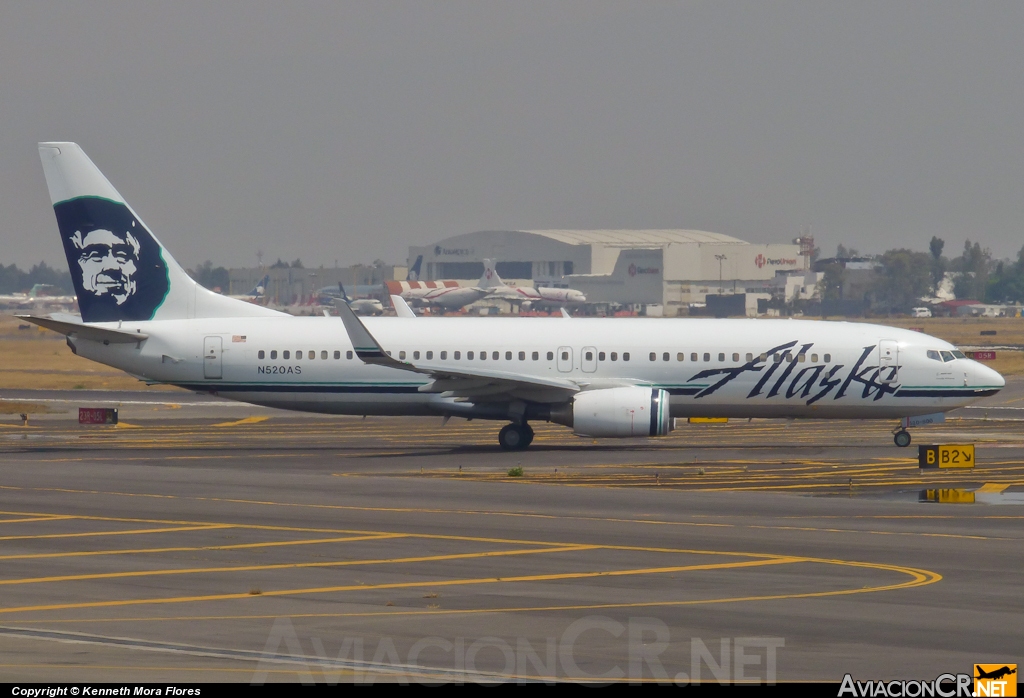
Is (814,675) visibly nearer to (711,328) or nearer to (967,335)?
(711,328)

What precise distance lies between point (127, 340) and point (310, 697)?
1285 inches

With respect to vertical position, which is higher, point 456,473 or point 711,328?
point 711,328

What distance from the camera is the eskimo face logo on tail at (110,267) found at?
1724 inches

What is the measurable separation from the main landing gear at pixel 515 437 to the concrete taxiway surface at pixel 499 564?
0.90 metres

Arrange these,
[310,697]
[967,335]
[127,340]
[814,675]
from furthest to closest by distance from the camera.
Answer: [967,335], [127,340], [814,675], [310,697]

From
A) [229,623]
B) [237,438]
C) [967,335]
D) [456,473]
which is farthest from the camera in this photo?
[967,335]

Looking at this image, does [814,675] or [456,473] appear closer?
[814,675]

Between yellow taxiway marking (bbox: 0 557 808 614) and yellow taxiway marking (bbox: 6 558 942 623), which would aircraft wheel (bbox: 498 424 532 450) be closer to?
yellow taxiway marking (bbox: 0 557 808 614)

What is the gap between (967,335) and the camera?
141375mm

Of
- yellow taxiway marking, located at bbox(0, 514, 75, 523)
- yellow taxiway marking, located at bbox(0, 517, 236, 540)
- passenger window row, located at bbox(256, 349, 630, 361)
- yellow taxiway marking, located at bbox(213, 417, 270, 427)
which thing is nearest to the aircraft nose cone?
passenger window row, located at bbox(256, 349, 630, 361)

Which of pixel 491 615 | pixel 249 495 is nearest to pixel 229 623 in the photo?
pixel 491 615

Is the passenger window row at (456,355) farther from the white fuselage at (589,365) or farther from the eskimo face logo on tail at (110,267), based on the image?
the eskimo face logo on tail at (110,267)

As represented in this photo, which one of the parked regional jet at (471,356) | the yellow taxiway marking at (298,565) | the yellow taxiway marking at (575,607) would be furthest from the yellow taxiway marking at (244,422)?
the yellow taxiway marking at (575,607)

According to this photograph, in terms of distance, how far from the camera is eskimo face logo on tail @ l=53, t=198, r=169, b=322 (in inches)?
1724
